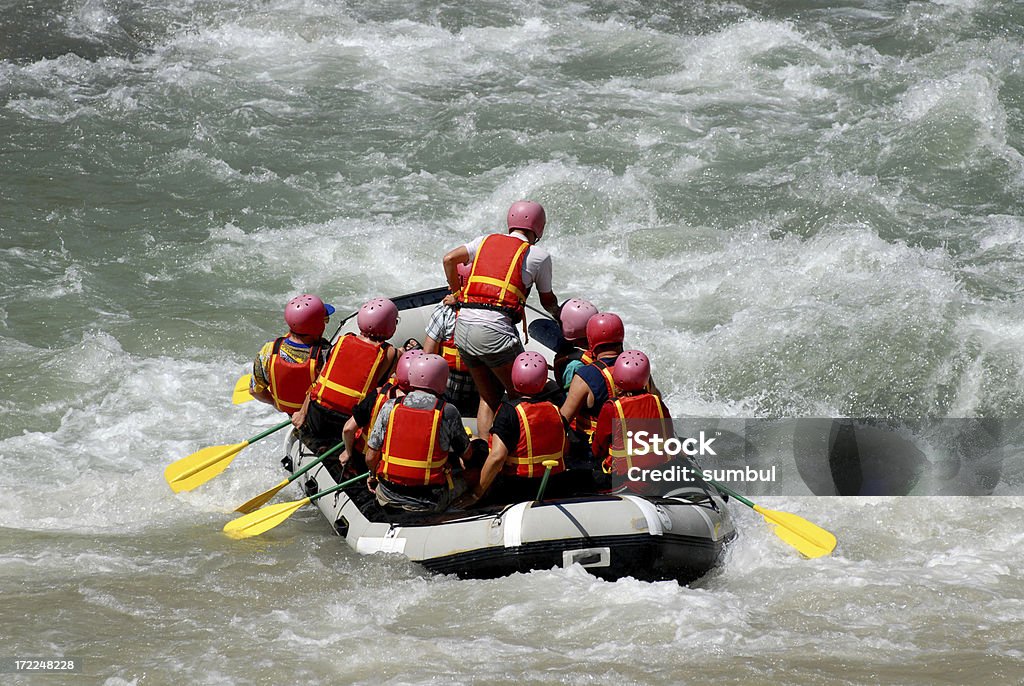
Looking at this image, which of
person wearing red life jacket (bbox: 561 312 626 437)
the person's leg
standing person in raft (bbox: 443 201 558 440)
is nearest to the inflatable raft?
person wearing red life jacket (bbox: 561 312 626 437)

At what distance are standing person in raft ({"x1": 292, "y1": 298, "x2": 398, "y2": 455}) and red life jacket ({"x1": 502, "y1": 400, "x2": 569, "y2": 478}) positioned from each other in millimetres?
884

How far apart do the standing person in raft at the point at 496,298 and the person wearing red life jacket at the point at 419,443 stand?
47 cm

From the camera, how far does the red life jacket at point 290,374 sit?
592 centimetres

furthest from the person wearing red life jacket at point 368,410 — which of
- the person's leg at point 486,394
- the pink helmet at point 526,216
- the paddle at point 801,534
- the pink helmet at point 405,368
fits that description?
the paddle at point 801,534

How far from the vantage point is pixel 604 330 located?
5.44m

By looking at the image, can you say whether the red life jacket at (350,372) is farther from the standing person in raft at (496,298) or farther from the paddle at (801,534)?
the paddle at (801,534)

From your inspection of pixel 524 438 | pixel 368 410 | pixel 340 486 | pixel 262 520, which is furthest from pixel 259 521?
pixel 524 438

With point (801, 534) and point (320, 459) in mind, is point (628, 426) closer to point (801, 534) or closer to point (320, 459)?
point (801, 534)

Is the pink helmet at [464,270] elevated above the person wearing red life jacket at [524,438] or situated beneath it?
elevated above

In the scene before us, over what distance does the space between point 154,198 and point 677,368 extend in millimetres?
5045

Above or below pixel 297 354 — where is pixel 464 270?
above

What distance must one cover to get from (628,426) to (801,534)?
1035 millimetres

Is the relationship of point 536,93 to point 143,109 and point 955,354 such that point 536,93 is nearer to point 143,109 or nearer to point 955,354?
point 143,109

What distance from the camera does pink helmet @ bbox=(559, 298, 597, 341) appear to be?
579 centimetres
